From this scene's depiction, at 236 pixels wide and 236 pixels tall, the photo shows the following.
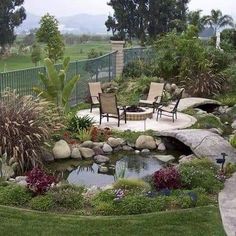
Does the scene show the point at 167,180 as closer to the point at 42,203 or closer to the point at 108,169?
the point at 42,203

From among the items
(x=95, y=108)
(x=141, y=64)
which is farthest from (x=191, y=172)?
(x=141, y=64)

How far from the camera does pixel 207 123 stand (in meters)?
12.6

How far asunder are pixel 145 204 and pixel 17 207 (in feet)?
6.10

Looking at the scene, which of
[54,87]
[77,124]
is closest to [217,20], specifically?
[54,87]

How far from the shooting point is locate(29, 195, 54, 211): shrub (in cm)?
652

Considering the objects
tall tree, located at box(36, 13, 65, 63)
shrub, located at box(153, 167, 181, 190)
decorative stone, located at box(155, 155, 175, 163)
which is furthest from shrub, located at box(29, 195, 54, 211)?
tall tree, located at box(36, 13, 65, 63)

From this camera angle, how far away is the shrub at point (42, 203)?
652cm

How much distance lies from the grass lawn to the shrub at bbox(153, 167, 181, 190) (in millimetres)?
825

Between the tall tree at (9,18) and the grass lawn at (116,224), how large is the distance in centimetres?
4592

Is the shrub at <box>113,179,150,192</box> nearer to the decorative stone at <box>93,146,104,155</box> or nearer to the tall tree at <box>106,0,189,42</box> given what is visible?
the decorative stone at <box>93,146,104,155</box>

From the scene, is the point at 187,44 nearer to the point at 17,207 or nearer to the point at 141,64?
the point at 141,64

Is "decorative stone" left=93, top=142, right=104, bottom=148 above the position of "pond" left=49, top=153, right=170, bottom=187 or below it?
above

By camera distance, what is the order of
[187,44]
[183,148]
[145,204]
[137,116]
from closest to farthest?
[145,204] → [183,148] → [137,116] → [187,44]

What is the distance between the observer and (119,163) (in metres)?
9.92
